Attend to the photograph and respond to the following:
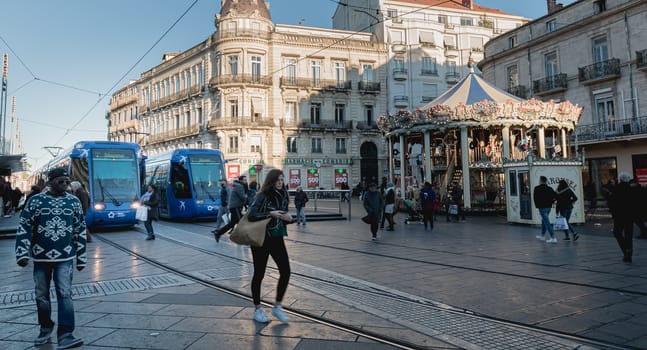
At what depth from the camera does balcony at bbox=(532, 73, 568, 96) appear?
1081 inches

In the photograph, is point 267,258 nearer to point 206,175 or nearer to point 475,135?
point 206,175

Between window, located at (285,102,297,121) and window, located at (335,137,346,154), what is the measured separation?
4.66 meters

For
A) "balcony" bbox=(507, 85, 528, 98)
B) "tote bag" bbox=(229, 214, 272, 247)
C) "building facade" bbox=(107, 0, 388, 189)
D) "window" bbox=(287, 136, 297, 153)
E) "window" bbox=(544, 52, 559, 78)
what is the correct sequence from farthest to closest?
1. "window" bbox=(287, 136, 297, 153)
2. "building facade" bbox=(107, 0, 388, 189)
3. "balcony" bbox=(507, 85, 528, 98)
4. "window" bbox=(544, 52, 559, 78)
5. "tote bag" bbox=(229, 214, 272, 247)

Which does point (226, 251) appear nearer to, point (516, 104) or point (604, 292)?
point (604, 292)

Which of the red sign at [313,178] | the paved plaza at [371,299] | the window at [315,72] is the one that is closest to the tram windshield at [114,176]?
the paved plaza at [371,299]

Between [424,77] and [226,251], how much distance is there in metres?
39.7

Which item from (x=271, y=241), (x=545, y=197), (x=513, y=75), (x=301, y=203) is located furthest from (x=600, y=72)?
(x=271, y=241)

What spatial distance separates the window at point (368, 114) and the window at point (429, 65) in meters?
6.60

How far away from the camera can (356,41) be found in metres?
43.9

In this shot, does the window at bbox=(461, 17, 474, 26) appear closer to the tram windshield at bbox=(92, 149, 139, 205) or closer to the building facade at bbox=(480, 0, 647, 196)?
the building facade at bbox=(480, 0, 647, 196)

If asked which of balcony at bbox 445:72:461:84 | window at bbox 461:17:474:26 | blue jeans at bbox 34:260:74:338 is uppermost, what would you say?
window at bbox 461:17:474:26

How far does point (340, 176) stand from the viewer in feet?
140

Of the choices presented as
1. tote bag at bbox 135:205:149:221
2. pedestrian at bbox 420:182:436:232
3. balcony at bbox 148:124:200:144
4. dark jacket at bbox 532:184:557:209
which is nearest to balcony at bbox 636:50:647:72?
pedestrian at bbox 420:182:436:232

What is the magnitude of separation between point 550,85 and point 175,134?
34.5 m
